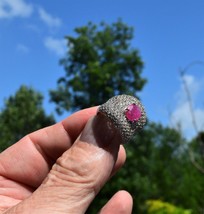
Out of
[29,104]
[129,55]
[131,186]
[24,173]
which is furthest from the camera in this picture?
[29,104]

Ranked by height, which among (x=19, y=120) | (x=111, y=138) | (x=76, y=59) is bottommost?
(x=111, y=138)

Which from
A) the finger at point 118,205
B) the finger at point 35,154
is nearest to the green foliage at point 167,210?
the finger at point 35,154

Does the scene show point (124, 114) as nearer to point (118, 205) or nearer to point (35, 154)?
point (118, 205)

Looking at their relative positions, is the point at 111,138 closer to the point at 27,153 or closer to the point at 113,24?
the point at 27,153

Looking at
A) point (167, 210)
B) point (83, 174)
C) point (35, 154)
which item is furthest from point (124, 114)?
point (167, 210)

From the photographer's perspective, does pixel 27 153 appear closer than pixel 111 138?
No

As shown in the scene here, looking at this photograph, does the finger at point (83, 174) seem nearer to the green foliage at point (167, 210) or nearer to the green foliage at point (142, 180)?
the green foliage at point (167, 210)

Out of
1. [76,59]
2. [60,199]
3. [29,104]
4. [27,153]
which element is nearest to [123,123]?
[60,199]

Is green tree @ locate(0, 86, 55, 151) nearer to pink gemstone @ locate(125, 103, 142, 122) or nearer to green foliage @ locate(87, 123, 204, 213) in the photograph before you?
green foliage @ locate(87, 123, 204, 213)
